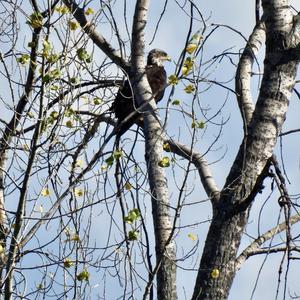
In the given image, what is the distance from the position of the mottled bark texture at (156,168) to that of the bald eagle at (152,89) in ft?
1.44

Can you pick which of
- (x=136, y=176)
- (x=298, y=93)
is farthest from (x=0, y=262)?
(x=298, y=93)

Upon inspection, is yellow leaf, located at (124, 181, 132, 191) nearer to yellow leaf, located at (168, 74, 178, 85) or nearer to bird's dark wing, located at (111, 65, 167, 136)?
bird's dark wing, located at (111, 65, 167, 136)

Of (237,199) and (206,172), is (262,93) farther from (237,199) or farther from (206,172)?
(206,172)

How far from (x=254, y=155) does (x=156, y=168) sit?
0.72m

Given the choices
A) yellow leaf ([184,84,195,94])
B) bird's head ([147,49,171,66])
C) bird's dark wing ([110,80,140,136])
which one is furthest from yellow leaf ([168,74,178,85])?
bird's head ([147,49,171,66])

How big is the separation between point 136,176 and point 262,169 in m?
0.90

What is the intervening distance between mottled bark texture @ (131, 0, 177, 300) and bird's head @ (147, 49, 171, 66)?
3443 millimetres

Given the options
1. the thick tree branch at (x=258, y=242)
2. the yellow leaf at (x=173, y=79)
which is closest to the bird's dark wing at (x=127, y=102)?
the yellow leaf at (x=173, y=79)

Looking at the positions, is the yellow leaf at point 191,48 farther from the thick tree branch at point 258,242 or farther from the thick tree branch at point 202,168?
the thick tree branch at point 258,242

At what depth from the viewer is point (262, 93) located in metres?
4.48

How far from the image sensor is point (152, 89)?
781 centimetres

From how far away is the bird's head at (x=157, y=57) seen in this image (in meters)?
8.87

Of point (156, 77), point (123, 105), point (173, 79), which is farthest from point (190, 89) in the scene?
point (156, 77)

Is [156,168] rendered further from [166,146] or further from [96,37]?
[96,37]
